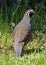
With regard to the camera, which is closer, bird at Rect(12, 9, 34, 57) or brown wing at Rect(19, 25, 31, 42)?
bird at Rect(12, 9, 34, 57)

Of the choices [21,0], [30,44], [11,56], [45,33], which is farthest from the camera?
[21,0]

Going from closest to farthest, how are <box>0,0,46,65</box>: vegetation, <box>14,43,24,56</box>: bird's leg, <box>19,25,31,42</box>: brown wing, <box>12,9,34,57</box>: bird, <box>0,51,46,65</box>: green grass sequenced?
<box>0,51,46,65</box>: green grass
<box>0,0,46,65</box>: vegetation
<box>14,43,24,56</box>: bird's leg
<box>12,9,34,57</box>: bird
<box>19,25,31,42</box>: brown wing

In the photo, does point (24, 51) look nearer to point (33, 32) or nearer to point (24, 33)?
point (24, 33)

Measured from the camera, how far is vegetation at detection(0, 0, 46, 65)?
7.79m

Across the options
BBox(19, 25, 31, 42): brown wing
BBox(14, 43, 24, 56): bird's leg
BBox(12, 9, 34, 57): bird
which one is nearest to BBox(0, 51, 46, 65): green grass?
BBox(14, 43, 24, 56): bird's leg

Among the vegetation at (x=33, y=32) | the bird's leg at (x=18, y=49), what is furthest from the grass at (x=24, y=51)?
the bird's leg at (x=18, y=49)

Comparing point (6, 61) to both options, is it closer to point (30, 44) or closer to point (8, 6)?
point (30, 44)

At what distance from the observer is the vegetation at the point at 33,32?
7795 millimetres

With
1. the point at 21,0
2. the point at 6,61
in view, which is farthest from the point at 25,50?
the point at 21,0

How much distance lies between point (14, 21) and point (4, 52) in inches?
77.3

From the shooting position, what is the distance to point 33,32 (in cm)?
998

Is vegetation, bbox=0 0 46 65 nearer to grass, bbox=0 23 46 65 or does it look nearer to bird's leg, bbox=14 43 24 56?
grass, bbox=0 23 46 65

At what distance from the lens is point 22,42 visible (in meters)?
8.39

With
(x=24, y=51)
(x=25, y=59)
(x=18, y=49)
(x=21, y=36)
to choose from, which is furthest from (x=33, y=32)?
(x=25, y=59)
